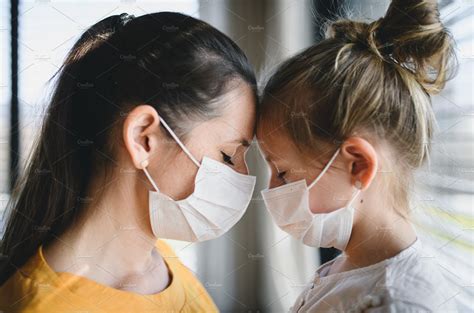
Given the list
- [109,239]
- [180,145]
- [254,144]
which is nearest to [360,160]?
[254,144]

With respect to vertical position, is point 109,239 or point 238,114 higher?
point 238,114

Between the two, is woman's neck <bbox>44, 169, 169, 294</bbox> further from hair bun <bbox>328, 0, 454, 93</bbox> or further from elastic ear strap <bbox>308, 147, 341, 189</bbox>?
hair bun <bbox>328, 0, 454, 93</bbox>

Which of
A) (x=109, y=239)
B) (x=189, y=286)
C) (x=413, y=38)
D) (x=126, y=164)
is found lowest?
(x=189, y=286)

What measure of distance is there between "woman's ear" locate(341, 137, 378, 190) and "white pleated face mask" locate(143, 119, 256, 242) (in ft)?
0.48

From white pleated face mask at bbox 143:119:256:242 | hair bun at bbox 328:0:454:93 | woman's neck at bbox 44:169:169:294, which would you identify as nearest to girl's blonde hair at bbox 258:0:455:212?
hair bun at bbox 328:0:454:93

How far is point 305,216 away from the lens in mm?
811

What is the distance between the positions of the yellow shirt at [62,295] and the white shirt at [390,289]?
0.23 metres

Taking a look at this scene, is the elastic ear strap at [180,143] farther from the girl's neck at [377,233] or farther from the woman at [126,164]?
the girl's neck at [377,233]

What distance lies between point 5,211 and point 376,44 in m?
0.61

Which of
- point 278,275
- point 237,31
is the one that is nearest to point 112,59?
point 237,31

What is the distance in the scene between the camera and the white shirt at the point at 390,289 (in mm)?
710

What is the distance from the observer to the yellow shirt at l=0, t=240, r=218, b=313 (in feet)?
2.44

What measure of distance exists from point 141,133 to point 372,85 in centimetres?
33

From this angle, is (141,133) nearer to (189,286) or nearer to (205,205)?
(205,205)
